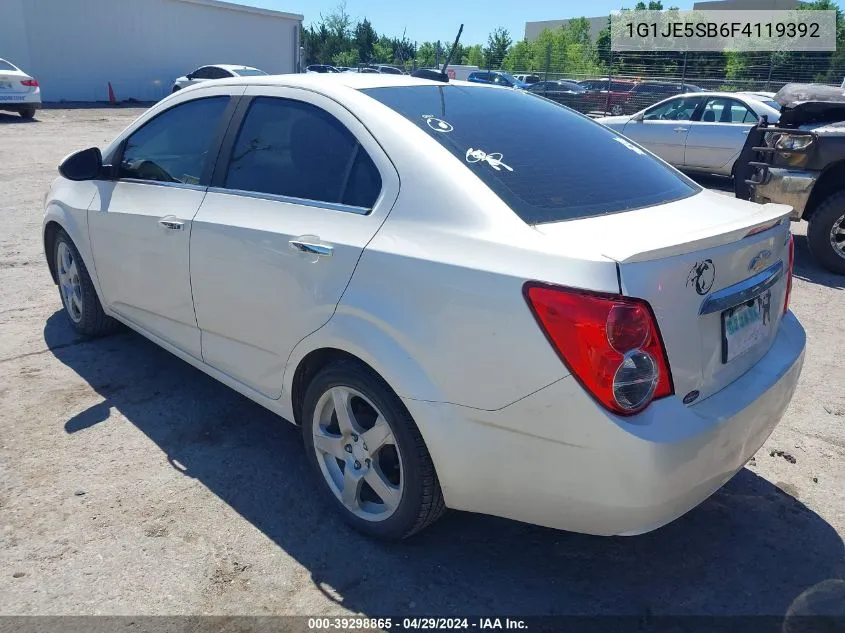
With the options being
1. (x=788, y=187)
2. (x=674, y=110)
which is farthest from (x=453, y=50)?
(x=674, y=110)

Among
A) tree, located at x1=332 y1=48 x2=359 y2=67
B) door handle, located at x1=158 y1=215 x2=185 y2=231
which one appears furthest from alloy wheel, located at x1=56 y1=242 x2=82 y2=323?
tree, located at x1=332 y1=48 x2=359 y2=67

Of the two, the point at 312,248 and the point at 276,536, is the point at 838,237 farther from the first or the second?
the point at 276,536

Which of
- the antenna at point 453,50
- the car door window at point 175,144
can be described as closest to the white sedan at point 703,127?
the antenna at point 453,50

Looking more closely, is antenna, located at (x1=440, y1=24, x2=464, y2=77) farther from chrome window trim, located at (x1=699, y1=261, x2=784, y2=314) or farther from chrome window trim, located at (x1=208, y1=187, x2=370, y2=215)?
chrome window trim, located at (x1=699, y1=261, x2=784, y2=314)

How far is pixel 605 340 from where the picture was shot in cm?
200

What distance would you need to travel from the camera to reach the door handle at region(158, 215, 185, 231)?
3.30m

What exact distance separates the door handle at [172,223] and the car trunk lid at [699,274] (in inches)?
72.3

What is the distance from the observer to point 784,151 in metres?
6.75

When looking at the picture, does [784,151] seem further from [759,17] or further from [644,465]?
[759,17]

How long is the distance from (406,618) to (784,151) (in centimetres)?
620

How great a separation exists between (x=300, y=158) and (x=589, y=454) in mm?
1721

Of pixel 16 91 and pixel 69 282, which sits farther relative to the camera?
pixel 16 91

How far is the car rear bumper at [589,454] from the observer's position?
2039 millimetres

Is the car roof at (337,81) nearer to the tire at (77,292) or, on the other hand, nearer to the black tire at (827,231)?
the tire at (77,292)
